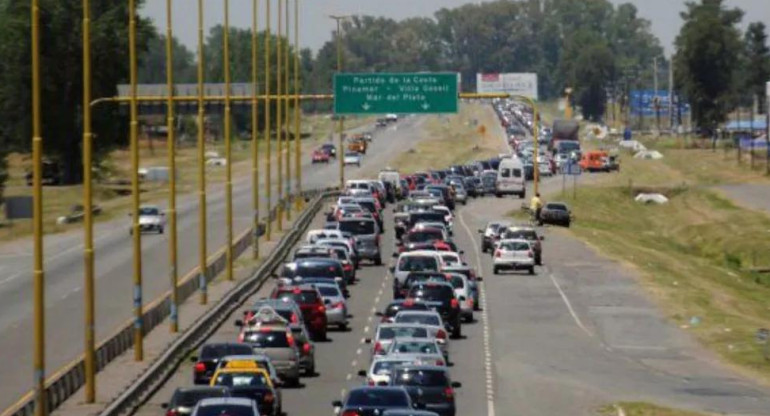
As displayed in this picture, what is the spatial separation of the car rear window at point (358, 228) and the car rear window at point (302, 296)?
23445 millimetres

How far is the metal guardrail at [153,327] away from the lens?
35.4 metres

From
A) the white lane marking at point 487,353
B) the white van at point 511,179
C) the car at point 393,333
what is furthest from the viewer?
the white van at point 511,179

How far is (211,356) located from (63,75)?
86.1 m

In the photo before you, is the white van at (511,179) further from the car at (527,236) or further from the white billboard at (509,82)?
the car at (527,236)

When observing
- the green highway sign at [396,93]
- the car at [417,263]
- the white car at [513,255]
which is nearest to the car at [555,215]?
→ the green highway sign at [396,93]

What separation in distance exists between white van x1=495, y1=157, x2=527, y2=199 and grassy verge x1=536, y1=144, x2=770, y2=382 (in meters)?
2.53

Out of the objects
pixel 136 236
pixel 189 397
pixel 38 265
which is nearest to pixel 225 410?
pixel 189 397

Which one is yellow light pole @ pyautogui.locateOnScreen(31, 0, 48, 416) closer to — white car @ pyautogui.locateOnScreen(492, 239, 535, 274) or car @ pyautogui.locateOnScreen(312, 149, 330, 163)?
white car @ pyautogui.locateOnScreen(492, 239, 535, 274)

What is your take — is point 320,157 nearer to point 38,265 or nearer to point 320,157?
point 320,157

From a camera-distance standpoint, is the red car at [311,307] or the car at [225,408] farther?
the red car at [311,307]

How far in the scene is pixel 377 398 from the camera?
98.3 ft

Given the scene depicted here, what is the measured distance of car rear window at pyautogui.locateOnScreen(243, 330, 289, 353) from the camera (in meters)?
39.8

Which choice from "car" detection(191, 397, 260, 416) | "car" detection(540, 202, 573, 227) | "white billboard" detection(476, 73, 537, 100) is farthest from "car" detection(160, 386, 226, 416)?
"white billboard" detection(476, 73, 537, 100)

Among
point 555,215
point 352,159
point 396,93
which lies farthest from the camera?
point 352,159
